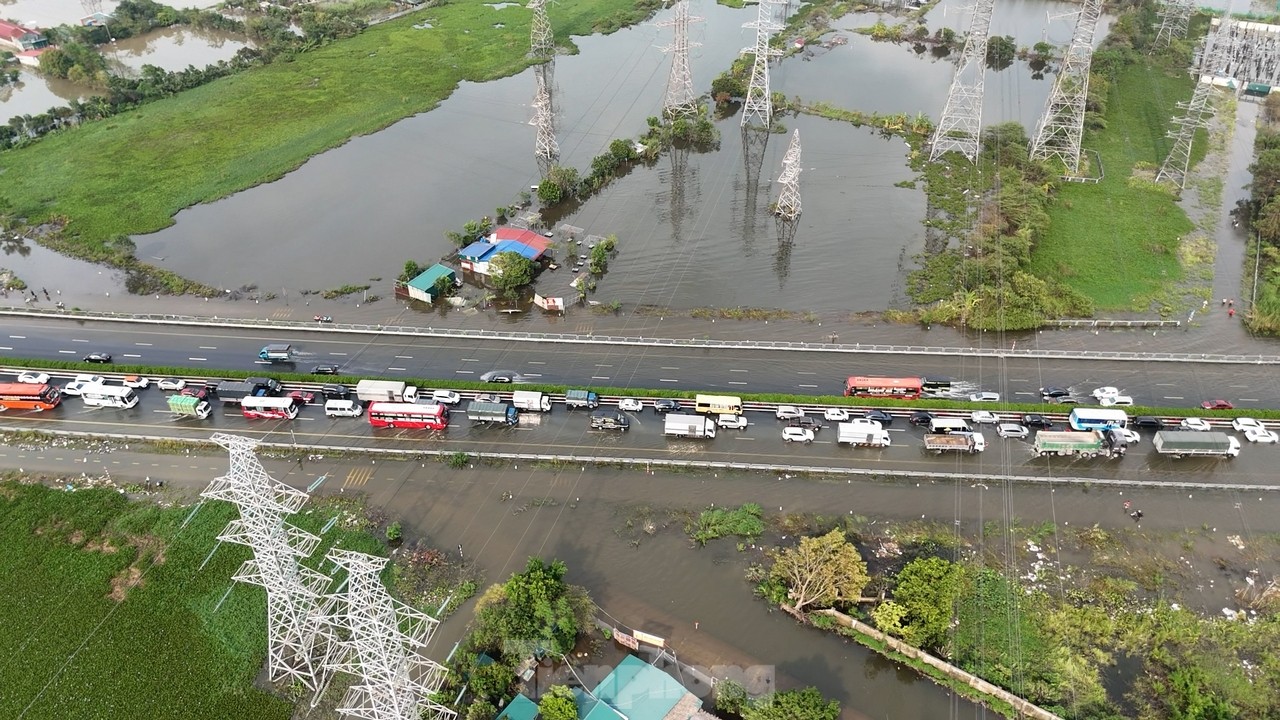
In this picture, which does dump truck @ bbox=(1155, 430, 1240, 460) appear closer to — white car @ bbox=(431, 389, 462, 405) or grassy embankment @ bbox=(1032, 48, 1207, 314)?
grassy embankment @ bbox=(1032, 48, 1207, 314)

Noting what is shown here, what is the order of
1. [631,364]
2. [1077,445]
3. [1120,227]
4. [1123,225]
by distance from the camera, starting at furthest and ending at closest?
[1123,225] → [1120,227] → [631,364] → [1077,445]

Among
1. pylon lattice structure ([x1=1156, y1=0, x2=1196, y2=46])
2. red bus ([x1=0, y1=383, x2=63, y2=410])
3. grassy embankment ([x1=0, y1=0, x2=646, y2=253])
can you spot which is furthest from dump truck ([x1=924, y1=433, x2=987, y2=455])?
pylon lattice structure ([x1=1156, y1=0, x2=1196, y2=46])

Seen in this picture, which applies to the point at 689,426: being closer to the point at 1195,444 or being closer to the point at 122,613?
the point at 1195,444

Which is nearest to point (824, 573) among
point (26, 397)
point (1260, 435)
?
point (1260, 435)

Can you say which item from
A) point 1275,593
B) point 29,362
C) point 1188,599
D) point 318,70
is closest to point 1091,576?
point 1188,599

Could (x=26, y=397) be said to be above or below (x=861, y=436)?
above

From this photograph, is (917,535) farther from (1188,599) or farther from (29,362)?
(29,362)
